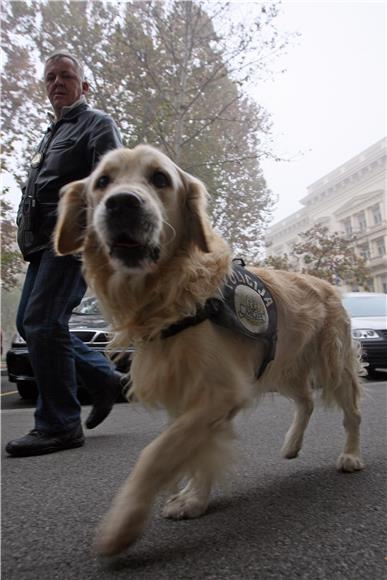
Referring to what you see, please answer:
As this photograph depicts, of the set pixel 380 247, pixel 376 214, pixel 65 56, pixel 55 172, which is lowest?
pixel 55 172

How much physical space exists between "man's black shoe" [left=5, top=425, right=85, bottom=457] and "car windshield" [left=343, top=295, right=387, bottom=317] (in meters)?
6.66

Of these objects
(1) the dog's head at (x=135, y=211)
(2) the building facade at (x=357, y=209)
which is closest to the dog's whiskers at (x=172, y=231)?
(1) the dog's head at (x=135, y=211)

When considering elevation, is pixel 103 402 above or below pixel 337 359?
below

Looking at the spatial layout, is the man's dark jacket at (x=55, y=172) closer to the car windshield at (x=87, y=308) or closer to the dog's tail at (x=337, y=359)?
the dog's tail at (x=337, y=359)

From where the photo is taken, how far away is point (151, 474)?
4.69 ft

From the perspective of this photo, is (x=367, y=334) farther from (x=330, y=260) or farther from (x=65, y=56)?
(x=330, y=260)

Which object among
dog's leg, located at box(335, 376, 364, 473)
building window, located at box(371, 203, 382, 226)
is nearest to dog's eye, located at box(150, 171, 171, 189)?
dog's leg, located at box(335, 376, 364, 473)

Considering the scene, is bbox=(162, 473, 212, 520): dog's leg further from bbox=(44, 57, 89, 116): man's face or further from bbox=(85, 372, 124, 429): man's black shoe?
bbox=(44, 57, 89, 116): man's face

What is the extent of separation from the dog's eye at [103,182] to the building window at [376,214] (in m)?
38.6

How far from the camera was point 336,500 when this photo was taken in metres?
1.95

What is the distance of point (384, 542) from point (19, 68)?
52.7 feet

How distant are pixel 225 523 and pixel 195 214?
124 cm

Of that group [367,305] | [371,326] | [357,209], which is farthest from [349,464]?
[357,209]

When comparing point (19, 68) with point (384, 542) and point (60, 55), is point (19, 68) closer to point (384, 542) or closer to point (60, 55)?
point (60, 55)
